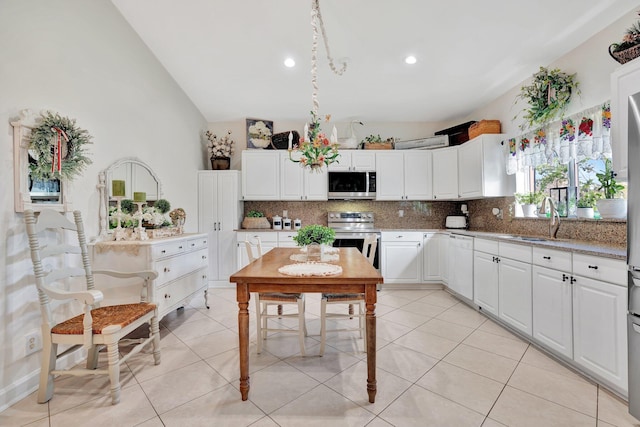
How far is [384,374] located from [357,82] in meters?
3.35

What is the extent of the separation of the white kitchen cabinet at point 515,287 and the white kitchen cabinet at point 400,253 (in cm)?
141

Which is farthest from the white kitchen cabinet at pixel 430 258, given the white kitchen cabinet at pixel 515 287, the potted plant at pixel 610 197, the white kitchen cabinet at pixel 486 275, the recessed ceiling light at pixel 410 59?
the recessed ceiling light at pixel 410 59

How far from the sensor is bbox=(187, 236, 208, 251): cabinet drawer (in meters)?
3.10

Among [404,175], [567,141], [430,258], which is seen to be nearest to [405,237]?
[430,258]

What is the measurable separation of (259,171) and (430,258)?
2964 millimetres

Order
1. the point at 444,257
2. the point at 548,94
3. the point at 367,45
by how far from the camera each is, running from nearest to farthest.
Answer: the point at 548,94 → the point at 367,45 → the point at 444,257

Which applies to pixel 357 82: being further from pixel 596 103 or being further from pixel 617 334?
pixel 617 334

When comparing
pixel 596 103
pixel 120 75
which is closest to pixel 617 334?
pixel 596 103

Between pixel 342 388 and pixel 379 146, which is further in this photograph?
pixel 379 146

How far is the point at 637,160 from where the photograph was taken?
147 cm

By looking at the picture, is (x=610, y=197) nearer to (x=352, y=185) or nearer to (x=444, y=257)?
(x=444, y=257)

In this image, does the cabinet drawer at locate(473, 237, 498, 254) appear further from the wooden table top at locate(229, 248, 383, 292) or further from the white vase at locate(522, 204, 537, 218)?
the wooden table top at locate(229, 248, 383, 292)

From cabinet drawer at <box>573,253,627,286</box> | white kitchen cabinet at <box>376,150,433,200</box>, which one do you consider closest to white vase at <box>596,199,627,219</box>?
cabinet drawer at <box>573,253,627,286</box>

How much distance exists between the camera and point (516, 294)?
8.59ft
